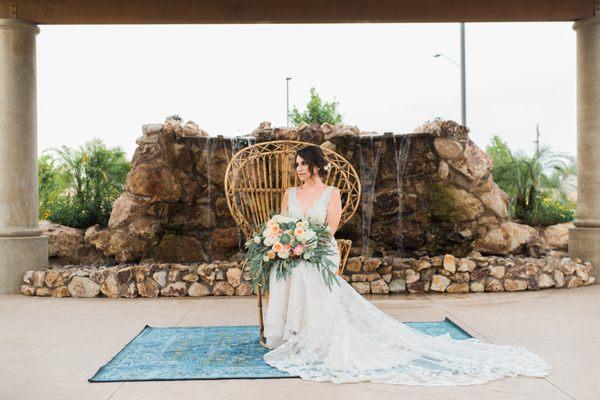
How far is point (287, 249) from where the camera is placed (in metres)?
4.32

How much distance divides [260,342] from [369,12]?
4.80 meters

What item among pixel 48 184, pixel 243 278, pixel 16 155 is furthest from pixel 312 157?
pixel 48 184

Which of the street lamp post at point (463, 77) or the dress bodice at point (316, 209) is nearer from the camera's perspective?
the dress bodice at point (316, 209)

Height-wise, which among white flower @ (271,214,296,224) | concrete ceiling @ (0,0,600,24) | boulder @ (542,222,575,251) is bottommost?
boulder @ (542,222,575,251)

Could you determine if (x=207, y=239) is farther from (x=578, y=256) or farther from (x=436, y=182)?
(x=578, y=256)

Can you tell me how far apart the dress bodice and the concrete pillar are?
14.0 ft

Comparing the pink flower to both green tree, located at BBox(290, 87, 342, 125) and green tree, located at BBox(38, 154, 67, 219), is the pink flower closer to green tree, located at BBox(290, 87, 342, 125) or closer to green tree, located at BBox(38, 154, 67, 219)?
green tree, located at BBox(38, 154, 67, 219)

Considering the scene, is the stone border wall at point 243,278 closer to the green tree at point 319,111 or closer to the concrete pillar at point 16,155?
the concrete pillar at point 16,155

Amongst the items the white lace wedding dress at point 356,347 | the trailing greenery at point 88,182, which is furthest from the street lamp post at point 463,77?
the white lace wedding dress at point 356,347

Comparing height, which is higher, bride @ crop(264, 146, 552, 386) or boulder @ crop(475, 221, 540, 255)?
boulder @ crop(475, 221, 540, 255)

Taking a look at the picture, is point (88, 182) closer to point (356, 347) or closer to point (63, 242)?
point (63, 242)

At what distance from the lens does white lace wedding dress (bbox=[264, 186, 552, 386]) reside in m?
3.75

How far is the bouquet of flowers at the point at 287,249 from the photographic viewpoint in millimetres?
4340

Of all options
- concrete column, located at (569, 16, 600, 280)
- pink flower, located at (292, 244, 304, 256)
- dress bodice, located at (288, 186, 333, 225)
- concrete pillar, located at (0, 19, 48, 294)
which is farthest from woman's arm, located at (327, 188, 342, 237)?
concrete column, located at (569, 16, 600, 280)
